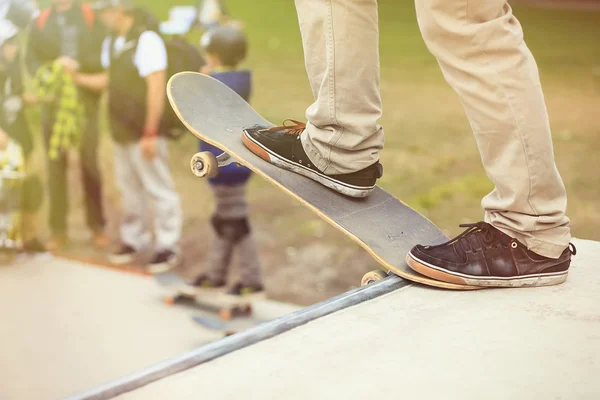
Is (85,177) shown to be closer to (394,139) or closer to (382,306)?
(394,139)

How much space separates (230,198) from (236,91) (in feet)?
2.03

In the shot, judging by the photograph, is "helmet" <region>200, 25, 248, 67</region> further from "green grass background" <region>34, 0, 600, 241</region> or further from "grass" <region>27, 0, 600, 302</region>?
"green grass background" <region>34, 0, 600, 241</region>

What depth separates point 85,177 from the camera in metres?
5.91

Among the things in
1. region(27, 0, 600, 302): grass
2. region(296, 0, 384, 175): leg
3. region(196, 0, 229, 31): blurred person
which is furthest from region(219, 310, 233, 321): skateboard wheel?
region(196, 0, 229, 31): blurred person

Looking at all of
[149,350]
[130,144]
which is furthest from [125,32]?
[149,350]

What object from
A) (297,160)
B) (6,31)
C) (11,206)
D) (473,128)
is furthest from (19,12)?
(473,128)

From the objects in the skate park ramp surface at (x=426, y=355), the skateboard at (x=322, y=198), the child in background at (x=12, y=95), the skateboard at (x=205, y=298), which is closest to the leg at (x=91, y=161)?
the child in background at (x=12, y=95)

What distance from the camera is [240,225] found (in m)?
4.23

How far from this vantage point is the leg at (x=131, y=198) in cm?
515

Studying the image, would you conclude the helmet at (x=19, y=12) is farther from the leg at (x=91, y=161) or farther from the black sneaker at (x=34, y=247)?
the black sneaker at (x=34, y=247)

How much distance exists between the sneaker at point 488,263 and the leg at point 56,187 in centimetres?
466

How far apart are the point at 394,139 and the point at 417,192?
2.90 ft

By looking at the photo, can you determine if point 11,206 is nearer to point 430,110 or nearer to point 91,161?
point 91,161

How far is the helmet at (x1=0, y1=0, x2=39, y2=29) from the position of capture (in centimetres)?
555
